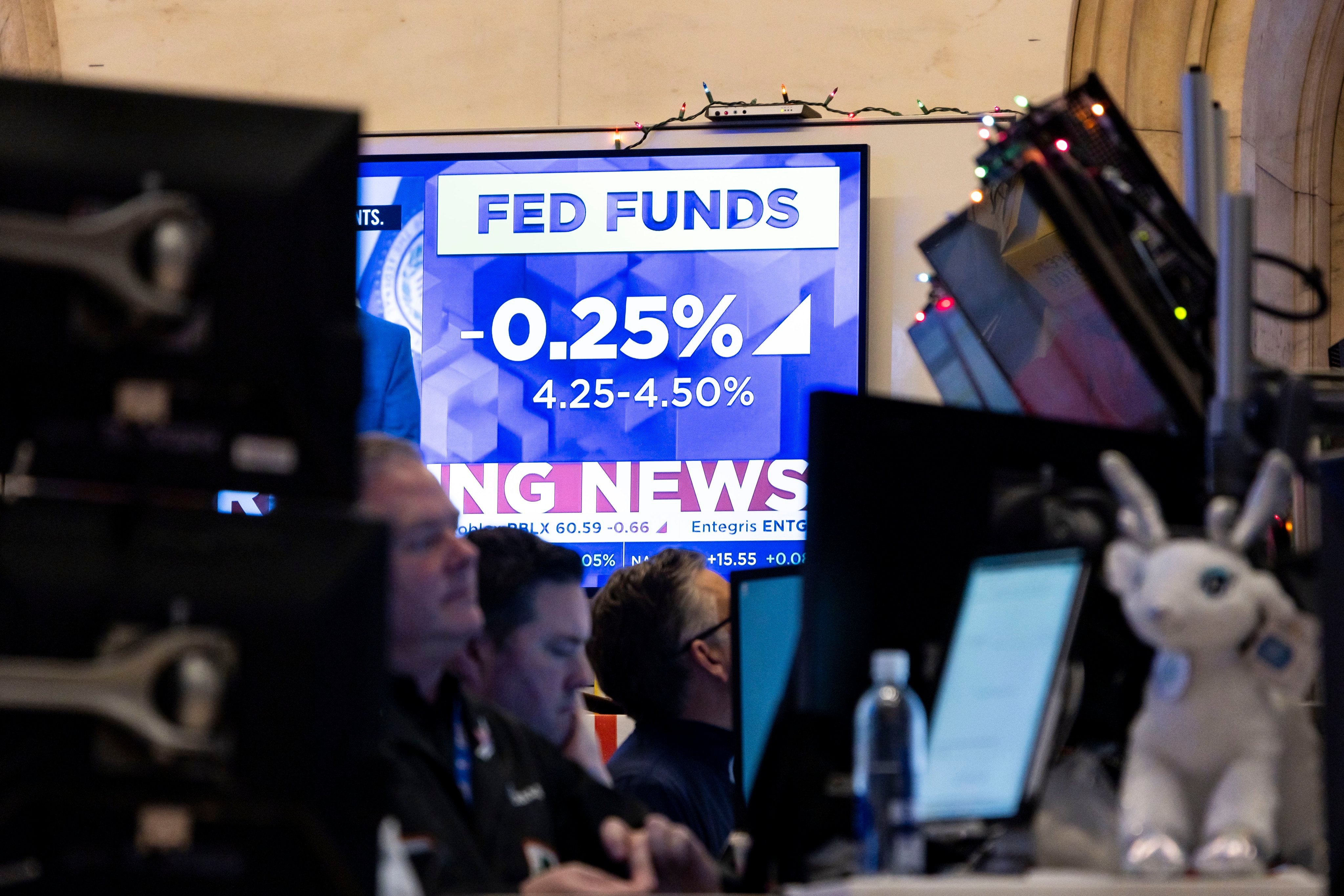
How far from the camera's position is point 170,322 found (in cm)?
107

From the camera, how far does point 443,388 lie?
499cm

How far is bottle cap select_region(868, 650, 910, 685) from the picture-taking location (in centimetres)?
130

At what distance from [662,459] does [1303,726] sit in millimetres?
3564

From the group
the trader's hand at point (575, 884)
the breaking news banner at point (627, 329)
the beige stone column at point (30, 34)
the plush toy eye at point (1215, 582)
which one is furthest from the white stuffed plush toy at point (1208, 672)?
the beige stone column at point (30, 34)

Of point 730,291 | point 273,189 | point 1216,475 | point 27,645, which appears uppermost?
point 730,291

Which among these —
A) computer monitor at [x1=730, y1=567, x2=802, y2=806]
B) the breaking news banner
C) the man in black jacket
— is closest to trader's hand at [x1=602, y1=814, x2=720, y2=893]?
the man in black jacket

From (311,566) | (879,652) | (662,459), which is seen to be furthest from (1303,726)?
(662,459)

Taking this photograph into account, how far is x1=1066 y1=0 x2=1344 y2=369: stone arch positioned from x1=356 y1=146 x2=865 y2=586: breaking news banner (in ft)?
2.96

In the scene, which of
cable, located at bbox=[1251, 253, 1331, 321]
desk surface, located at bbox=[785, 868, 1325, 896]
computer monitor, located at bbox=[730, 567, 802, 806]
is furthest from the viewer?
computer monitor, located at bbox=[730, 567, 802, 806]

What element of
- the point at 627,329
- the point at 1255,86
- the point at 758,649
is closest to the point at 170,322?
the point at 758,649

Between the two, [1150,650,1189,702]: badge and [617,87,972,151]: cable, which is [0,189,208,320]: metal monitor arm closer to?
[1150,650,1189,702]: badge

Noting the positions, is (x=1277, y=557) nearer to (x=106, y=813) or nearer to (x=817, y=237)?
(x=106, y=813)

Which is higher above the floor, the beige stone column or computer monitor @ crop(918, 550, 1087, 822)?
the beige stone column

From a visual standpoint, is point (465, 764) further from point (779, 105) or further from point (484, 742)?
point (779, 105)
